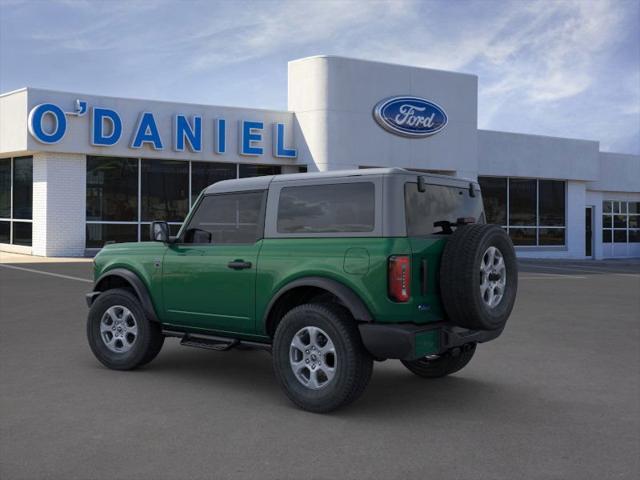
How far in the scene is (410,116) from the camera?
2733cm

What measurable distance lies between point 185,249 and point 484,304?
2833 mm

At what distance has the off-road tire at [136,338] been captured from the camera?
6922 millimetres

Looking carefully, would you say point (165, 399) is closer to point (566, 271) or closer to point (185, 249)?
point (185, 249)

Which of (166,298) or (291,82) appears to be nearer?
(166,298)

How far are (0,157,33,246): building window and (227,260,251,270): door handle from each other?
19.8 m

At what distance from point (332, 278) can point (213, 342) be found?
1.57 meters

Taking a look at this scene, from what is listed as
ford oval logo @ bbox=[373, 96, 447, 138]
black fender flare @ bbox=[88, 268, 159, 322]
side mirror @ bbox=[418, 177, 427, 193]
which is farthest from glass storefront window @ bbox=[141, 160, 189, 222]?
side mirror @ bbox=[418, 177, 427, 193]

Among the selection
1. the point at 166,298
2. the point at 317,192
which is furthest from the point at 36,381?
the point at 317,192

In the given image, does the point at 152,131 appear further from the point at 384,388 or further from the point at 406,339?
the point at 406,339

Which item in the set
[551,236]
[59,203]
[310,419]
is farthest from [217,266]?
[551,236]

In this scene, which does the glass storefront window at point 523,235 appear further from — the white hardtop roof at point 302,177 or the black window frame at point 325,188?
the black window frame at point 325,188

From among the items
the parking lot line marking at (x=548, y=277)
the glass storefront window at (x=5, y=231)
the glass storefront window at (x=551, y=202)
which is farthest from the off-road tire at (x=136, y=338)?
the glass storefront window at (x=551, y=202)

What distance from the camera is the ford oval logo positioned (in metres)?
26.7

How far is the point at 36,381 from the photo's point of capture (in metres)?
6.50
